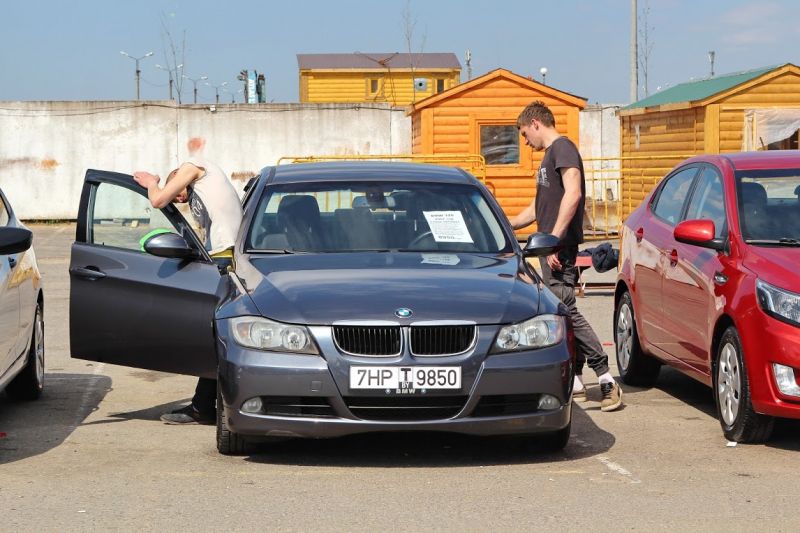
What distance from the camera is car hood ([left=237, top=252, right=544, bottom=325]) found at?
6480 mm

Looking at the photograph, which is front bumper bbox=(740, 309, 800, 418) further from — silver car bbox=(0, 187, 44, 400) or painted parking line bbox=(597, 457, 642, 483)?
silver car bbox=(0, 187, 44, 400)

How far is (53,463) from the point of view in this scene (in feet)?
22.5

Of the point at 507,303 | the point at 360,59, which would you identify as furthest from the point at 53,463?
the point at 360,59

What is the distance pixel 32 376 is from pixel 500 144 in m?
19.2

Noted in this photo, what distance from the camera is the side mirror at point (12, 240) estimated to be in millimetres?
7180

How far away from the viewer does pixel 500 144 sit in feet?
89.7

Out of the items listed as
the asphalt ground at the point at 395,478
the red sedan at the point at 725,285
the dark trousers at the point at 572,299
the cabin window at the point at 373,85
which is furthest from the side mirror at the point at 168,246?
the cabin window at the point at 373,85

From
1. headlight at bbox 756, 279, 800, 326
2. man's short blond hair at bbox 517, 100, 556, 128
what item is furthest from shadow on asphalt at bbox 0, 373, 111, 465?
headlight at bbox 756, 279, 800, 326

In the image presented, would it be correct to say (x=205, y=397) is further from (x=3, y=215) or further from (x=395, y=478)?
(x=395, y=478)

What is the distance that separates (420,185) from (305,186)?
0.65 metres

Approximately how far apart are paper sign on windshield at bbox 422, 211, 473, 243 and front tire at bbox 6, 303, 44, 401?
2.71 m

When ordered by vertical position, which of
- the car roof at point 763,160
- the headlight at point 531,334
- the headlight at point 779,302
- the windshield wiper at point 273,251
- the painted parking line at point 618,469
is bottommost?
the painted parking line at point 618,469

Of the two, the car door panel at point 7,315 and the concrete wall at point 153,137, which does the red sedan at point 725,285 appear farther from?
the concrete wall at point 153,137

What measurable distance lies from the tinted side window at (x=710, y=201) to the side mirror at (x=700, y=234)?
137mm
